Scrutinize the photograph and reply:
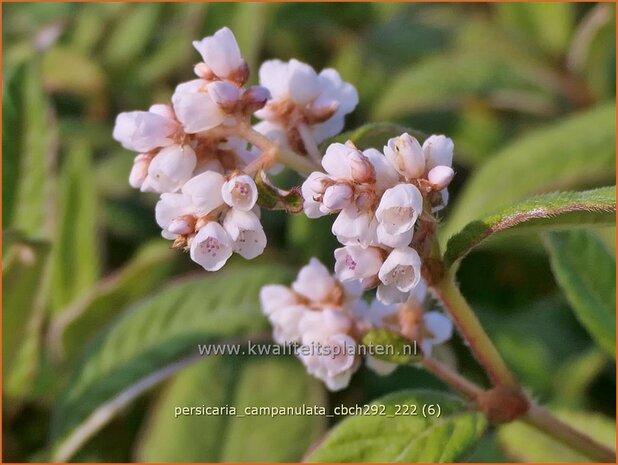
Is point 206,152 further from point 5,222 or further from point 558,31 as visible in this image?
point 558,31

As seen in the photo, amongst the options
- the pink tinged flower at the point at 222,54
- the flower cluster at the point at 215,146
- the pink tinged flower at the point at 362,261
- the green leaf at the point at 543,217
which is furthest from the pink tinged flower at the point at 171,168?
the green leaf at the point at 543,217

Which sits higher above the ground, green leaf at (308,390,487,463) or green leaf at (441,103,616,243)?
green leaf at (308,390,487,463)

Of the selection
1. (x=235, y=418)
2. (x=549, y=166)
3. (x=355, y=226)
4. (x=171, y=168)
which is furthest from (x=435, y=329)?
(x=549, y=166)

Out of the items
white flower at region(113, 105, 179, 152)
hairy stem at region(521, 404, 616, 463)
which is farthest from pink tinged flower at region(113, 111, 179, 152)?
hairy stem at region(521, 404, 616, 463)

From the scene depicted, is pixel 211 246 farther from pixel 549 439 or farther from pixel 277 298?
pixel 549 439

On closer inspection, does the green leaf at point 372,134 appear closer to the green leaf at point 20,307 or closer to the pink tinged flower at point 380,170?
the pink tinged flower at point 380,170

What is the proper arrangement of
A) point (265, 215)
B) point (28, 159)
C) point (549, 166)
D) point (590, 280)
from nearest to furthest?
point (590, 280) < point (28, 159) < point (549, 166) < point (265, 215)

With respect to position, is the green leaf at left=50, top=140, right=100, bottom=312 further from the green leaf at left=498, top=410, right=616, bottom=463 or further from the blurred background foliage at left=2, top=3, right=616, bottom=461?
the green leaf at left=498, top=410, right=616, bottom=463
